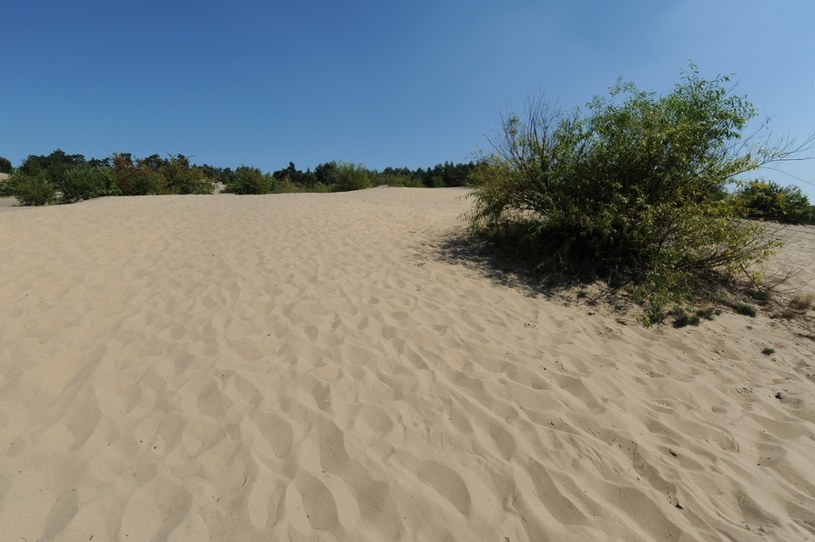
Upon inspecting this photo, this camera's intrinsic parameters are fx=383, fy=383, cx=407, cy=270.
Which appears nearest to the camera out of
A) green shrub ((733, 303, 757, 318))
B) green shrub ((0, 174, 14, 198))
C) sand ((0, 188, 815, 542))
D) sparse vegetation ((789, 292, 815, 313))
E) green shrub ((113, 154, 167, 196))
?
sand ((0, 188, 815, 542))

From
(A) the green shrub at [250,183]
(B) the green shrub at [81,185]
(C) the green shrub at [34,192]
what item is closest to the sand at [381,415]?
(B) the green shrub at [81,185]

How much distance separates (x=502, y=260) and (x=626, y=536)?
4614 mm

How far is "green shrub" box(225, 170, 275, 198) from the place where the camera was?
20172 mm

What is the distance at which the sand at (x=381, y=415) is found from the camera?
183 centimetres

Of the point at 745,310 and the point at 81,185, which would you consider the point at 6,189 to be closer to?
the point at 81,185

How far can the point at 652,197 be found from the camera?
198 inches

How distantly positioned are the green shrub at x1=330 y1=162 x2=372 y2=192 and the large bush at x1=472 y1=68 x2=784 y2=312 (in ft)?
53.5

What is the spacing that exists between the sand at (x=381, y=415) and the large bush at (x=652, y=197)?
3.17 feet

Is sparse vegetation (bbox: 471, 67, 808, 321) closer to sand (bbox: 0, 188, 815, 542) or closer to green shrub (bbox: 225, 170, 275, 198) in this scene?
sand (bbox: 0, 188, 815, 542)

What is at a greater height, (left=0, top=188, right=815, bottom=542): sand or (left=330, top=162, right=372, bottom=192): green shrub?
(left=330, top=162, right=372, bottom=192): green shrub

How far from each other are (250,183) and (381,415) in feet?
66.2

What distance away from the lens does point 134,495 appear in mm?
1854

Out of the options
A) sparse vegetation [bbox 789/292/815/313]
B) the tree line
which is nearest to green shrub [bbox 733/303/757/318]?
sparse vegetation [bbox 789/292/815/313]

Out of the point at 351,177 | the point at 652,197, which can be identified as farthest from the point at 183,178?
the point at 652,197
